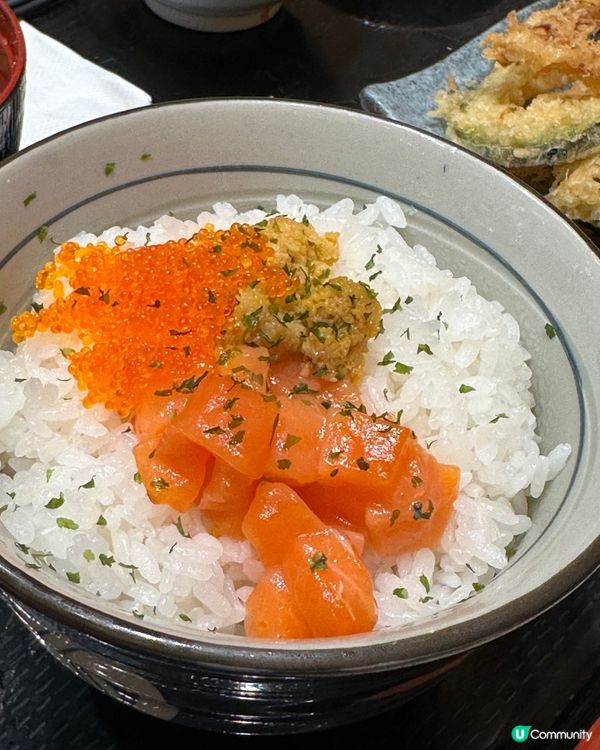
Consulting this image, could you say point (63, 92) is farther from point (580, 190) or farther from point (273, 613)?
point (273, 613)

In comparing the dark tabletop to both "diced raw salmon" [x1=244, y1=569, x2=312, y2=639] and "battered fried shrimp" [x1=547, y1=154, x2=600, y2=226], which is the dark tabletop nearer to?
"diced raw salmon" [x1=244, y1=569, x2=312, y2=639]

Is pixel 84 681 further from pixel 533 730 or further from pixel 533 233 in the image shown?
pixel 533 233

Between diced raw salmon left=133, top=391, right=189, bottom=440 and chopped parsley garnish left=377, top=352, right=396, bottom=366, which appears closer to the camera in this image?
diced raw salmon left=133, top=391, right=189, bottom=440

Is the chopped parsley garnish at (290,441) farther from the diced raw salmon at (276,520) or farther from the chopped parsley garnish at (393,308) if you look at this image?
the chopped parsley garnish at (393,308)

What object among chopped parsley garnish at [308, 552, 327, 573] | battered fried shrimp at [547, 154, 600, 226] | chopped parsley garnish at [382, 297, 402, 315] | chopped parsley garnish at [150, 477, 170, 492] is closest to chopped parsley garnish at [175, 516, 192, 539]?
chopped parsley garnish at [150, 477, 170, 492]

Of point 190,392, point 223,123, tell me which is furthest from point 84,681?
point 223,123

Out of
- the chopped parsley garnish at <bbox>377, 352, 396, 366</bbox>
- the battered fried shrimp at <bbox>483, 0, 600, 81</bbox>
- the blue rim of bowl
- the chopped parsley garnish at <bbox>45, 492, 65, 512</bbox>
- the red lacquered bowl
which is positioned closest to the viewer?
the blue rim of bowl

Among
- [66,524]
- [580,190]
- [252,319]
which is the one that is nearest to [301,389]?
[252,319]
